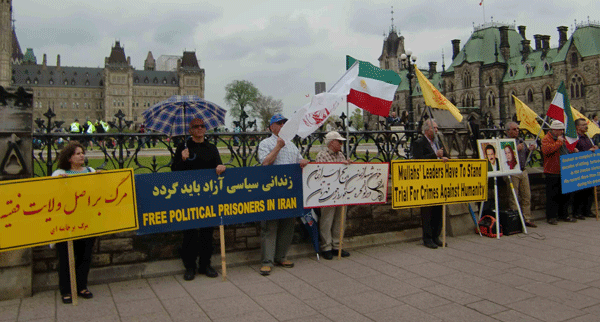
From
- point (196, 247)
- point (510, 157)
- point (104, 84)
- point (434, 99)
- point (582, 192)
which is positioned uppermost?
point (104, 84)

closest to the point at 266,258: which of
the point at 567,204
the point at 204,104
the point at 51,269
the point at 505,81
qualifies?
the point at 204,104

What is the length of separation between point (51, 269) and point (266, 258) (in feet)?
8.78

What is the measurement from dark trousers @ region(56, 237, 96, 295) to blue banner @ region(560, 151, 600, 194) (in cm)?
880

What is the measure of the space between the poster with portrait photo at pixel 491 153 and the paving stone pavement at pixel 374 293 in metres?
1.73

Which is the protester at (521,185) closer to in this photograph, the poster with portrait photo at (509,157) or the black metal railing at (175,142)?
the poster with portrait photo at (509,157)

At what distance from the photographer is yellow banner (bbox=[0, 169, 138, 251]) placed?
15.6 feet

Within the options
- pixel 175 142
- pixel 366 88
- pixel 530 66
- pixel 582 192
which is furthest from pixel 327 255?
pixel 530 66

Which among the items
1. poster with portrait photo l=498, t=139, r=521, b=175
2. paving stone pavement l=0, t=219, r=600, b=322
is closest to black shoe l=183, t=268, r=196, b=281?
paving stone pavement l=0, t=219, r=600, b=322

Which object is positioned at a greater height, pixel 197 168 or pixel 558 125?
pixel 558 125

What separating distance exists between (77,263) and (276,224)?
8.35 ft

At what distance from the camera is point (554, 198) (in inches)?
375

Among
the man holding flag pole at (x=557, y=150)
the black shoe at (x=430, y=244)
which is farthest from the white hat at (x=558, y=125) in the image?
the black shoe at (x=430, y=244)

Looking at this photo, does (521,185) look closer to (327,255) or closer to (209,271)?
(327,255)

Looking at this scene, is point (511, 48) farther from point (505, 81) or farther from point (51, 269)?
point (51, 269)
